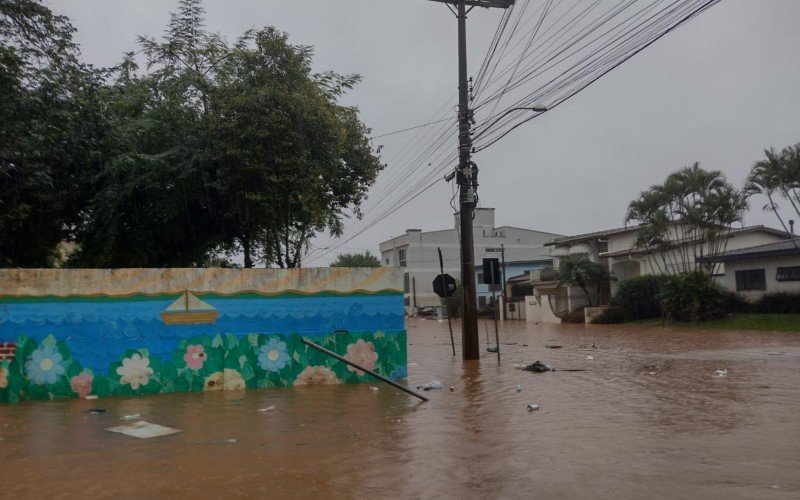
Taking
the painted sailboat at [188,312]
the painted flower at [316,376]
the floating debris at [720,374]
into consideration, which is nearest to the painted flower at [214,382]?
the painted sailboat at [188,312]

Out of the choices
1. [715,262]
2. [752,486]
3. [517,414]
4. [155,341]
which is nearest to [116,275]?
[155,341]

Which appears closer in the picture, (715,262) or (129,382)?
(129,382)

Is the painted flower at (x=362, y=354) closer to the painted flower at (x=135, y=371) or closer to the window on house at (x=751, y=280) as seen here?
the painted flower at (x=135, y=371)

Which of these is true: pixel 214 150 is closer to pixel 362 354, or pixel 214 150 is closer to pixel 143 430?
pixel 362 354

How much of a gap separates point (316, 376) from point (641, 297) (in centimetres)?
3198

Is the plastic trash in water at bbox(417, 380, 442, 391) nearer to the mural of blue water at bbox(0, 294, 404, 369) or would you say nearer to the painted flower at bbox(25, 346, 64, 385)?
the mural of blue water at bbox(0, 294, 404, 369)

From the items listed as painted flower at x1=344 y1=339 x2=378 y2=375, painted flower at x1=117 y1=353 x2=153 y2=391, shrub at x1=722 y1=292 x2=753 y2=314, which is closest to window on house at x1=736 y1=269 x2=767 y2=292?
shrub at x1=722 y1=292 x2=753 y2=314

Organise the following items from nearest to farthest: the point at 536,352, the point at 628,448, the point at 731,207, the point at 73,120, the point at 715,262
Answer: the point at 628,448, the point at 73,120, the point at 536,352, the point at 731,207, the point at 715,262

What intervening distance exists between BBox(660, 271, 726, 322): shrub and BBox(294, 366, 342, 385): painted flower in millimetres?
27105

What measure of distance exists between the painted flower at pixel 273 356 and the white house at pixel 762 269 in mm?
29623

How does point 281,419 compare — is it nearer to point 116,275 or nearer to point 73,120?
point 116,275

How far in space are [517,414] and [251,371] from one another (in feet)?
17.0

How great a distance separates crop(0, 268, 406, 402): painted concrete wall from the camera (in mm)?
11273

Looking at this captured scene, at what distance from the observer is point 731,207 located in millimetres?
34344
